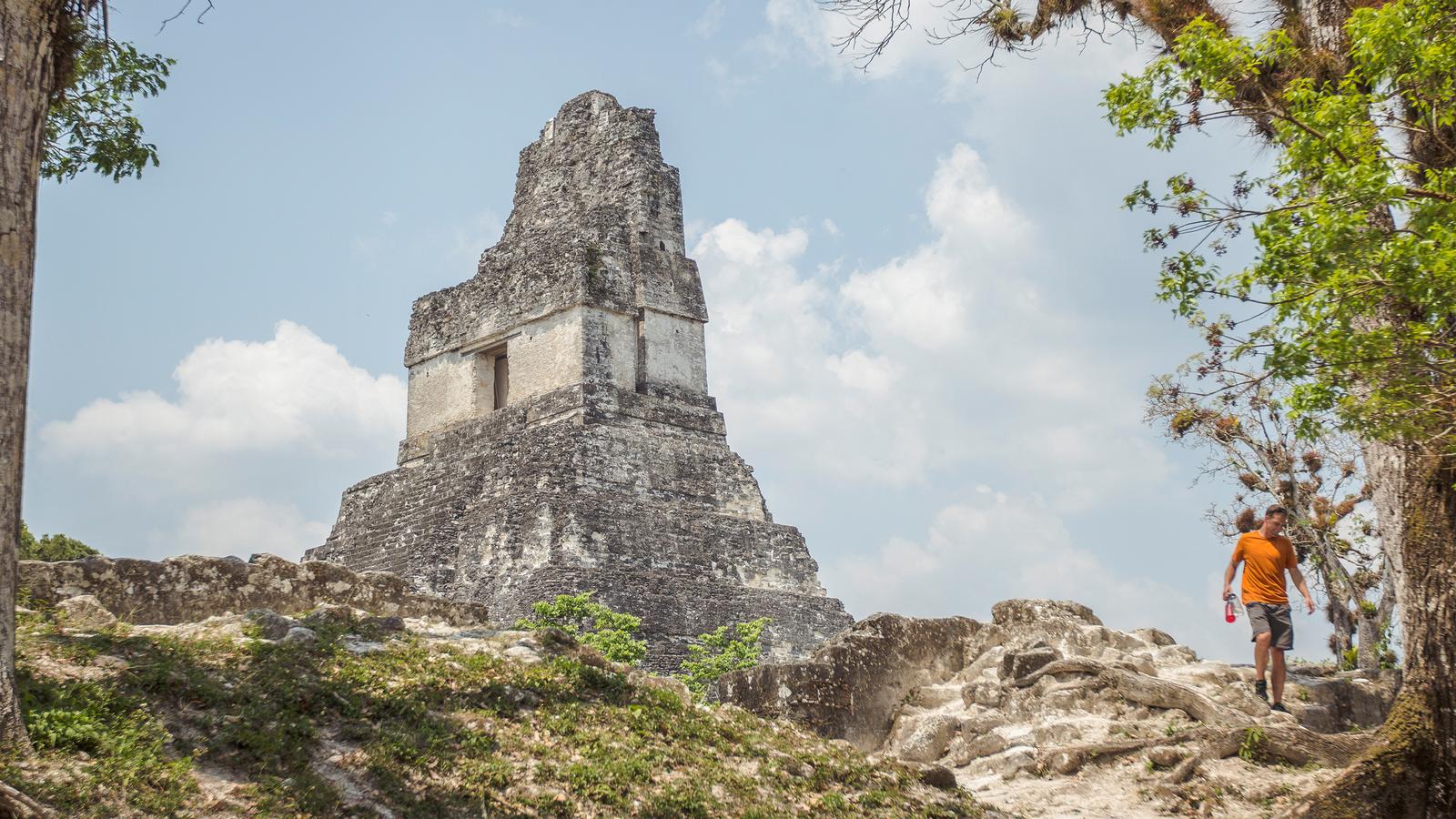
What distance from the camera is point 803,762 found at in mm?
6602

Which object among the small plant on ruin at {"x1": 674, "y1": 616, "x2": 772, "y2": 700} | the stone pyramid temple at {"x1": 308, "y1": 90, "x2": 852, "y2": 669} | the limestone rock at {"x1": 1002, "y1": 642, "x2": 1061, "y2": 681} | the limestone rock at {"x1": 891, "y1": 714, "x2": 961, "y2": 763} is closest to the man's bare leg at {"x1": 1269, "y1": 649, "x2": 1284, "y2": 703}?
the limestone rock at {"x1": 1002, "y1": 642, "x2": 1061, "y2": 681}

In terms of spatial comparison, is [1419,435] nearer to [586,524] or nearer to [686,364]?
[586,524]

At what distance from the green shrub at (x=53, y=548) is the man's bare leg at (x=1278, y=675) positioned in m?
13.9

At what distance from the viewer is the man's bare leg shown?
Answer: 7.62 meters

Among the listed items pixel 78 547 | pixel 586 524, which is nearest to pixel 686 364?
pixel 586 524

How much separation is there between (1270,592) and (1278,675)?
526mm

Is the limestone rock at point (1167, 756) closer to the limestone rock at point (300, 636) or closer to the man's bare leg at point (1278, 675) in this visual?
the man's bare leg at point (1278, 675)

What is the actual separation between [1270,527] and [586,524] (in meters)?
9.11

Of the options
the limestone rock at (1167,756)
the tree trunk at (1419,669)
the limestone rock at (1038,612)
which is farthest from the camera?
the limestone rock at (1038,612)

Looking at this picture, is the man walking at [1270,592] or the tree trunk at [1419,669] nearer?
the tree trunk at [1419,669]

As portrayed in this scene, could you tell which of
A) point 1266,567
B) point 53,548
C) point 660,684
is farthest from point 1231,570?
point 53,548

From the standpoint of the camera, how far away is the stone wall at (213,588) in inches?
269

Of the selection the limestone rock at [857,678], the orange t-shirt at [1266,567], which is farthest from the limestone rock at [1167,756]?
the limestone rock at [857,678]

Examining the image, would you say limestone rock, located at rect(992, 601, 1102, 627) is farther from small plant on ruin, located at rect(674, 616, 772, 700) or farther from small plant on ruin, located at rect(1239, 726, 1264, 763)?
small plant on ruin, located at rect(674, 616, 772, 700)
